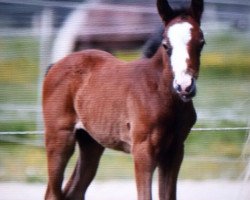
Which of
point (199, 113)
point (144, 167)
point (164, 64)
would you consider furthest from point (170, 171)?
point (199, 113)

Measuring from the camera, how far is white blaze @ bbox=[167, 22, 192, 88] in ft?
9.15

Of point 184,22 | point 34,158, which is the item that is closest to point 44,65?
point 34,158

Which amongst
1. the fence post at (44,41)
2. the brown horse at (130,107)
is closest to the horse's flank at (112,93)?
the brown horse at (130,107)

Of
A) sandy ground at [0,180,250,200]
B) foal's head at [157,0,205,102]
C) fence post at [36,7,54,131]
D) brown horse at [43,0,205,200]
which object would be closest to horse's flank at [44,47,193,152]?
brown horse at [43,0,205,200]

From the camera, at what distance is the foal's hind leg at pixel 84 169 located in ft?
11.3

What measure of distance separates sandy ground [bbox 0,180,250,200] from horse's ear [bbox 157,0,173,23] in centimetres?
100

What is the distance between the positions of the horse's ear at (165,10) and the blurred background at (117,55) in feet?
2.19

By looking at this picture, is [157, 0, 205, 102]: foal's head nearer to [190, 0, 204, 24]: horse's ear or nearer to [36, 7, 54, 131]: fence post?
[190, 0, 204, 24]: horse's ear

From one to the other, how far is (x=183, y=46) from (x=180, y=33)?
0.14 ft

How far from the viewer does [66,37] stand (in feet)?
12.1

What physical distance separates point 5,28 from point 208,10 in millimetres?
790

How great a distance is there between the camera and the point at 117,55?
3.62m

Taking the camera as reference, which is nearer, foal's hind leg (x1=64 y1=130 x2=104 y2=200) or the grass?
foal's hind leg (x1=64 y1=130 x2=104 y2=200)

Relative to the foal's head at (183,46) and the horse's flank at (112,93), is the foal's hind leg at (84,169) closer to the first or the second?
the horse's flank at (112,93)
